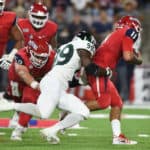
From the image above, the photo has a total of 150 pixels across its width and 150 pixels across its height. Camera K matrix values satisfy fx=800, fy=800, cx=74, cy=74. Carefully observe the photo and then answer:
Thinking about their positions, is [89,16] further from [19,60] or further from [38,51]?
[38,51]

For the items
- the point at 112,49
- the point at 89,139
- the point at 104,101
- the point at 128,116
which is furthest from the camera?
the point at 128,116

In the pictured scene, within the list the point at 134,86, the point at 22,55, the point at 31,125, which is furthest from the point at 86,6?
the point at 22,55

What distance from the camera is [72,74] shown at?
868 centimetres

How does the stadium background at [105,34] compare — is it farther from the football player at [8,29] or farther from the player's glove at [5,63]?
the football player at [8,29]

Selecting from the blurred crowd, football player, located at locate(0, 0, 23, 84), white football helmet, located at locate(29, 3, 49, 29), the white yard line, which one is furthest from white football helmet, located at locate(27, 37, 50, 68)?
the blurred crowd

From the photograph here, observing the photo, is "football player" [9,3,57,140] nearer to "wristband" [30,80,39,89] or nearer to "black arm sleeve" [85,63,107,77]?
"black arm sleeve" [85,63,107,77]

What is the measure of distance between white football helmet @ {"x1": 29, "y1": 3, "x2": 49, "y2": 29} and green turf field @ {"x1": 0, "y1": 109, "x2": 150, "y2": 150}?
1.36 metres

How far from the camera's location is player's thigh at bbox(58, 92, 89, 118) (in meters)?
Answer: 8.40

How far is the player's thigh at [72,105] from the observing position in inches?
331

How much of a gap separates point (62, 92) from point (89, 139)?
937mm

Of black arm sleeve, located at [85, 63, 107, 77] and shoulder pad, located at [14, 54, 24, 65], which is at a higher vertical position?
shoulder pad, located at [14, 54, 24, 65]

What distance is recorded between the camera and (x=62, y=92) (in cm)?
858

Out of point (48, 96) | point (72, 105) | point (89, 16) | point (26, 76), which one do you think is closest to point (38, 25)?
point (26, 76)

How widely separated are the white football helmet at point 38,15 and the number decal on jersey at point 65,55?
1316mm
